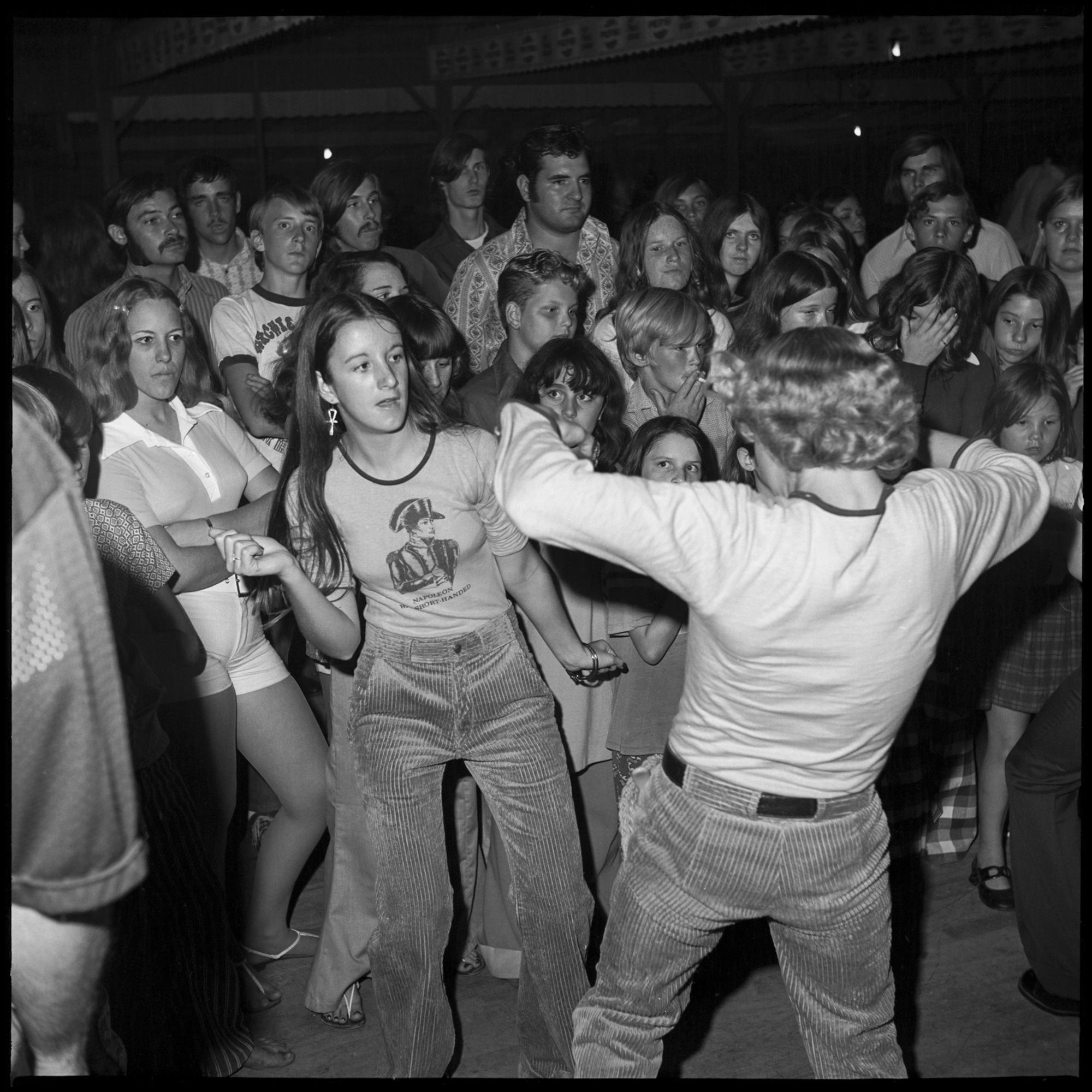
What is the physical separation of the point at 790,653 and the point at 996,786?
179cm

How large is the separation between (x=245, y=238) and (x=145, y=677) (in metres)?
2.76

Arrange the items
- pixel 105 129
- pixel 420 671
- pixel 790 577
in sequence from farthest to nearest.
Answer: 1. pixel 105 129
2. pixel 420 671
3. pixel 790 577

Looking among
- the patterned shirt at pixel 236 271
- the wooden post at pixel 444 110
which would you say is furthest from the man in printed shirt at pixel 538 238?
the wooden post at pixel 444 110

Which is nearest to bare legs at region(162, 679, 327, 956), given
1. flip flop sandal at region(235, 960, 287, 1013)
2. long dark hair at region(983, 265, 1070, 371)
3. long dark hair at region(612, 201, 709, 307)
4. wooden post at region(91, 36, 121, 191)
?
Result: flip flop sandal at region(235, 960, 287, 1013)

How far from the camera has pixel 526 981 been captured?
2.33 meters

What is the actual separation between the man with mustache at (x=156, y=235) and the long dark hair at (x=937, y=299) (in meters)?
2.05

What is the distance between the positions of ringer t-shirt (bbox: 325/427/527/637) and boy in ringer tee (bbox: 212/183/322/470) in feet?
3.51

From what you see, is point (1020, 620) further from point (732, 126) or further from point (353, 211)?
point (732, 126)

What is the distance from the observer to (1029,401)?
9.96 ft

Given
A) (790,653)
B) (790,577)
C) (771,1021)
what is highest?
(790,577)

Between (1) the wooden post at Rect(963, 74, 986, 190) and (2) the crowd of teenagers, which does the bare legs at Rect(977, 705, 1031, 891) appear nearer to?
(2) the crowd of teenagers

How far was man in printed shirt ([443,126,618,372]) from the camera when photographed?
145 inches

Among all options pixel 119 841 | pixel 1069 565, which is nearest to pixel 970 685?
pixel 1069 565

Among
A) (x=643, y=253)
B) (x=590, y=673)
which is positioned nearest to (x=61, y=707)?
(x=590, y=673)
